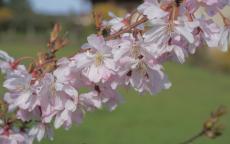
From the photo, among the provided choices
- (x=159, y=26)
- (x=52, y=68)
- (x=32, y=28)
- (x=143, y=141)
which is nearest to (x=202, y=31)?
(x=159, y=26)

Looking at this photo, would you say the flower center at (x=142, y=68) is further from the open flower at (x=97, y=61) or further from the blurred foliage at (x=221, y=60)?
the blurred foliage at (x=221, y=60)

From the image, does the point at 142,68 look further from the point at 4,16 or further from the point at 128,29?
the point at 4,16

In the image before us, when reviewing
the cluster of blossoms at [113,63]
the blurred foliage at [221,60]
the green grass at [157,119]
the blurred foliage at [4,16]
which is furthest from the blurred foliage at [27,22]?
the cluster of blossoms at [113,63]

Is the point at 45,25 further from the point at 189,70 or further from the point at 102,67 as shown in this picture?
the point at 102,67

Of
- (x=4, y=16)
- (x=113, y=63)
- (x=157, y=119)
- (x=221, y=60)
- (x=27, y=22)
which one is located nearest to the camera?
(x=113, y=63)

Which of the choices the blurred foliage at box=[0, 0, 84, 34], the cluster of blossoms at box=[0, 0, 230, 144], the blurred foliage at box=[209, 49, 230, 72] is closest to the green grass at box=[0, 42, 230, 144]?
the blurred foliage at box=[209, 49, 230, 72]

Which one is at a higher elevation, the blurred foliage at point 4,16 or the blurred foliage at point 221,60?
the blurred foliage at point 221,60

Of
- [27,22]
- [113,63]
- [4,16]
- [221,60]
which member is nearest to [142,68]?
[113,63]
